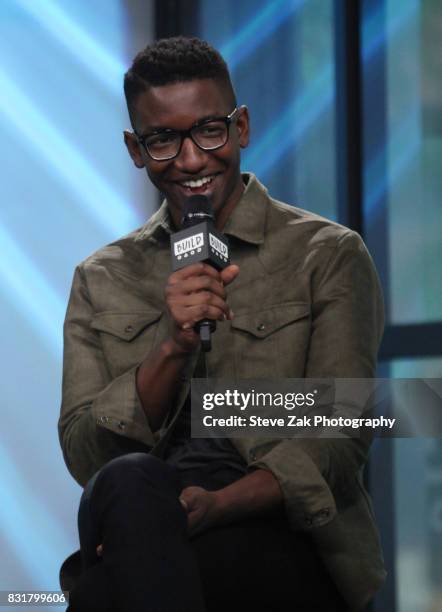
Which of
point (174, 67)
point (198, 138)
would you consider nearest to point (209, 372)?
point (198, 138)

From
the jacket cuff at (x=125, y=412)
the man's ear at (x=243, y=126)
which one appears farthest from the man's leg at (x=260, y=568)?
the man's ear at (x=243, y=126)

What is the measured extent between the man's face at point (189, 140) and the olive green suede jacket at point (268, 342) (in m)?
0.07

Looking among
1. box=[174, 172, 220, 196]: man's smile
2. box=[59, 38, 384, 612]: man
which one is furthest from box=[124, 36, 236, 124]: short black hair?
box=[174, 172, 220, 196]: man's smile

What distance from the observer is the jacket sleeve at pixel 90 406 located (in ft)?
5.24

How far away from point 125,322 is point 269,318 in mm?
229

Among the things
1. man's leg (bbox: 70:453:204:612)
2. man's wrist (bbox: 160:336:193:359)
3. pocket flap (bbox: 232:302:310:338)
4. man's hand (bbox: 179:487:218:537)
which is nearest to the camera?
man's leg (bbox: 70:453:204:612)

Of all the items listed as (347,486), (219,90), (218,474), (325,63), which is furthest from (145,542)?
(325,63)

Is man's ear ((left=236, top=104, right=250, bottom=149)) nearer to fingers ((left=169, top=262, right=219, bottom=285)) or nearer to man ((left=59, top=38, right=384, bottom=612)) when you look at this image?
man ((left=59, top=38, right=384, bottom=612))

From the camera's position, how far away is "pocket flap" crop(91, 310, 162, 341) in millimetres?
1739

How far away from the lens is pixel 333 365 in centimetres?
160

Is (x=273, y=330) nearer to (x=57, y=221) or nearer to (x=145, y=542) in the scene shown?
(x=145, y=542)

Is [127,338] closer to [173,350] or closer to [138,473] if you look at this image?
[173,350]

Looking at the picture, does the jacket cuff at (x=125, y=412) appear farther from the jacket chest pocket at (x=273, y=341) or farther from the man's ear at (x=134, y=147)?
the man's ear at (x=134, y=147)

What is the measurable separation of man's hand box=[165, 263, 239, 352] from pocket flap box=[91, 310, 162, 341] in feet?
1.17
